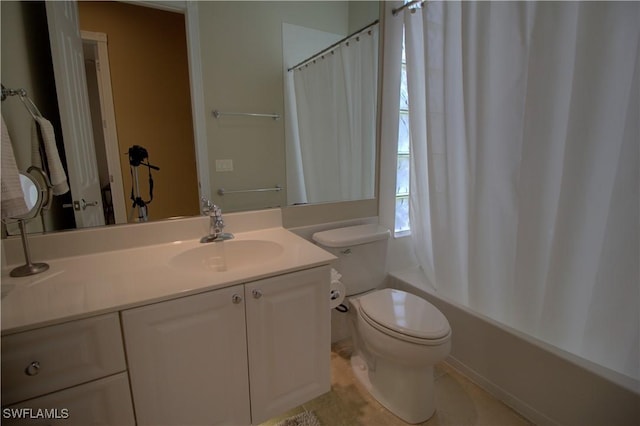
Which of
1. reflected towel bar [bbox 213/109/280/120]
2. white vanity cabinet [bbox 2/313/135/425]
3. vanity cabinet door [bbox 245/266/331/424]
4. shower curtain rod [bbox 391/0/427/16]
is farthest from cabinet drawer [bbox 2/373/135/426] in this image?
shower curtain rod [bbox 391/0/427/16]

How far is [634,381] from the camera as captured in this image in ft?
3.49

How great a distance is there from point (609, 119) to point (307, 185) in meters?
1.23

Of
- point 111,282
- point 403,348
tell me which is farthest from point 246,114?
point 403,348

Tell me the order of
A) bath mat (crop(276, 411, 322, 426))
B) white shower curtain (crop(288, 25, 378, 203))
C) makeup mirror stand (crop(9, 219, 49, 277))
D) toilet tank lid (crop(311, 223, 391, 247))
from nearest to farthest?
makeup mirror stand (crop(9, 219, 49, 277)) < bath mat (crop(276, 411, 322, 426)) < toilet tank lid (crop(311, 223, 391, 247)) < white shower curtain (crop(288, 25, 378, 203))

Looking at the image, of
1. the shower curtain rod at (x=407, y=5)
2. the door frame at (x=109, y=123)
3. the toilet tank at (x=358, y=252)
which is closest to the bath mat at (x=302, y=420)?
the toilet tank at (x=358, y=252)

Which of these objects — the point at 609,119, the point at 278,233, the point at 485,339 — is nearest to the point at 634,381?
the point at 485,339

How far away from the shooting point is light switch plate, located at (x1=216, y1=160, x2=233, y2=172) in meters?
1.41

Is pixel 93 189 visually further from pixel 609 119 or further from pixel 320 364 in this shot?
pixel 609 119

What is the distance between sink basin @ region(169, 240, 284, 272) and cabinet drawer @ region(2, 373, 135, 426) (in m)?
0.45

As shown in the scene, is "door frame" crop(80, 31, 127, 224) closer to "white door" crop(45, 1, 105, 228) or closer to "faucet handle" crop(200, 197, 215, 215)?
"white door" crop(45, 1, 105, 228)

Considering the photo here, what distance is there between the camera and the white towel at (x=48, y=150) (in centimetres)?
101

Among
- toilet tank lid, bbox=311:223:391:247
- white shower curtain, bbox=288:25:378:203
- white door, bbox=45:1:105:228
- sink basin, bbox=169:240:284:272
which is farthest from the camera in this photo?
white shower curtain, bbox=288:25:378:203

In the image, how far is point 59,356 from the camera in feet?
2.39

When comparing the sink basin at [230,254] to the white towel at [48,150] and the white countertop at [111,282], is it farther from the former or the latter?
the white towel at [48,150]
